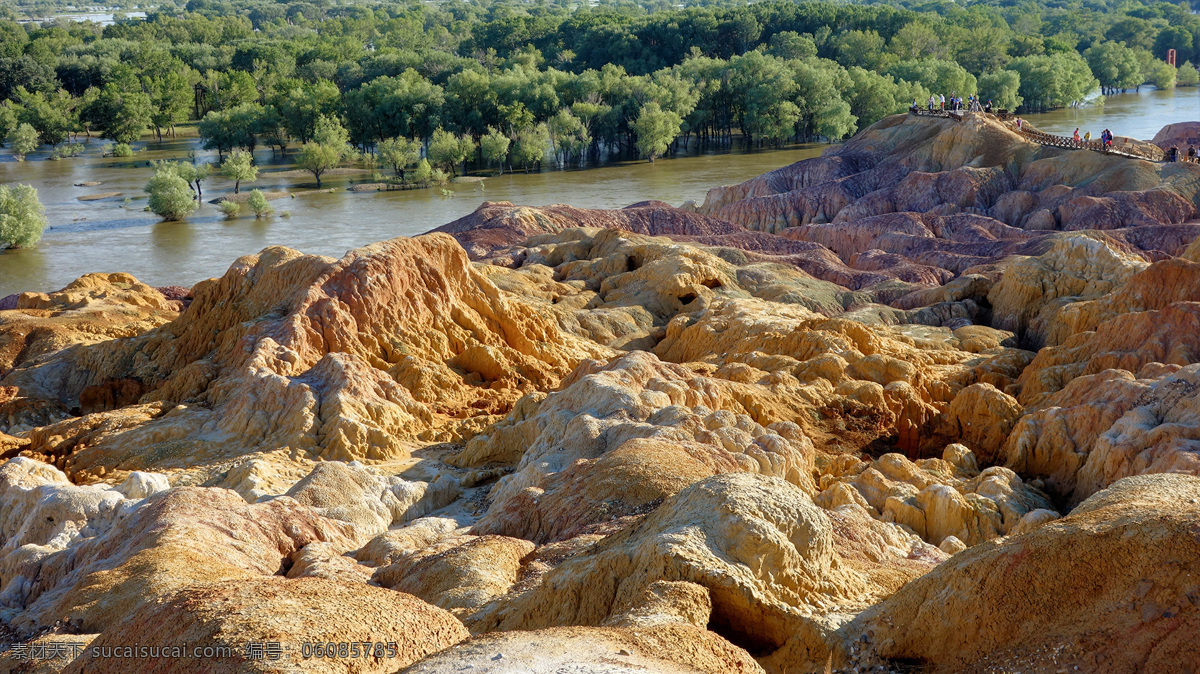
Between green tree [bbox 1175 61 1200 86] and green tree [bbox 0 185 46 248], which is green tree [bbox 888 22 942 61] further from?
green tree [bbox 0 185 46 248]

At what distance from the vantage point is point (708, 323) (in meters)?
34.4

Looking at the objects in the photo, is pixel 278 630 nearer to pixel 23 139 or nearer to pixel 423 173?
pixel 423 173

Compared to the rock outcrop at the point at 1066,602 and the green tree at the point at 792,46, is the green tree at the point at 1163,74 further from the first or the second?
the rock outcrop at the point at 1066,602

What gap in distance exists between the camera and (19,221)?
206 feet

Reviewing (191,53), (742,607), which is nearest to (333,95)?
(191,53)

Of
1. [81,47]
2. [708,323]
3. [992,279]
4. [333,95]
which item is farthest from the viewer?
[81,47]

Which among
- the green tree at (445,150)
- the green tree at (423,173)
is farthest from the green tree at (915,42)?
the green tree at (423,173)

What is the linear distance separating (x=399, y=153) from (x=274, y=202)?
11382mm

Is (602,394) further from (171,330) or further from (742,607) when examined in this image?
(171,330)

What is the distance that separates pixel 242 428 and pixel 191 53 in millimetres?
118925

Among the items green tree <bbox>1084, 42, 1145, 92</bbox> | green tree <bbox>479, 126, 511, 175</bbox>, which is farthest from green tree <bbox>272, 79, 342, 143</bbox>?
green tree <bbox>1084, 42, 1145, 92</bbox>

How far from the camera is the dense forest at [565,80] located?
96500 mm

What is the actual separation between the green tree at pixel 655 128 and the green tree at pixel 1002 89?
32764mm

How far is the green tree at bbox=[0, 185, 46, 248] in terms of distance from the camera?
6244 centimetres
